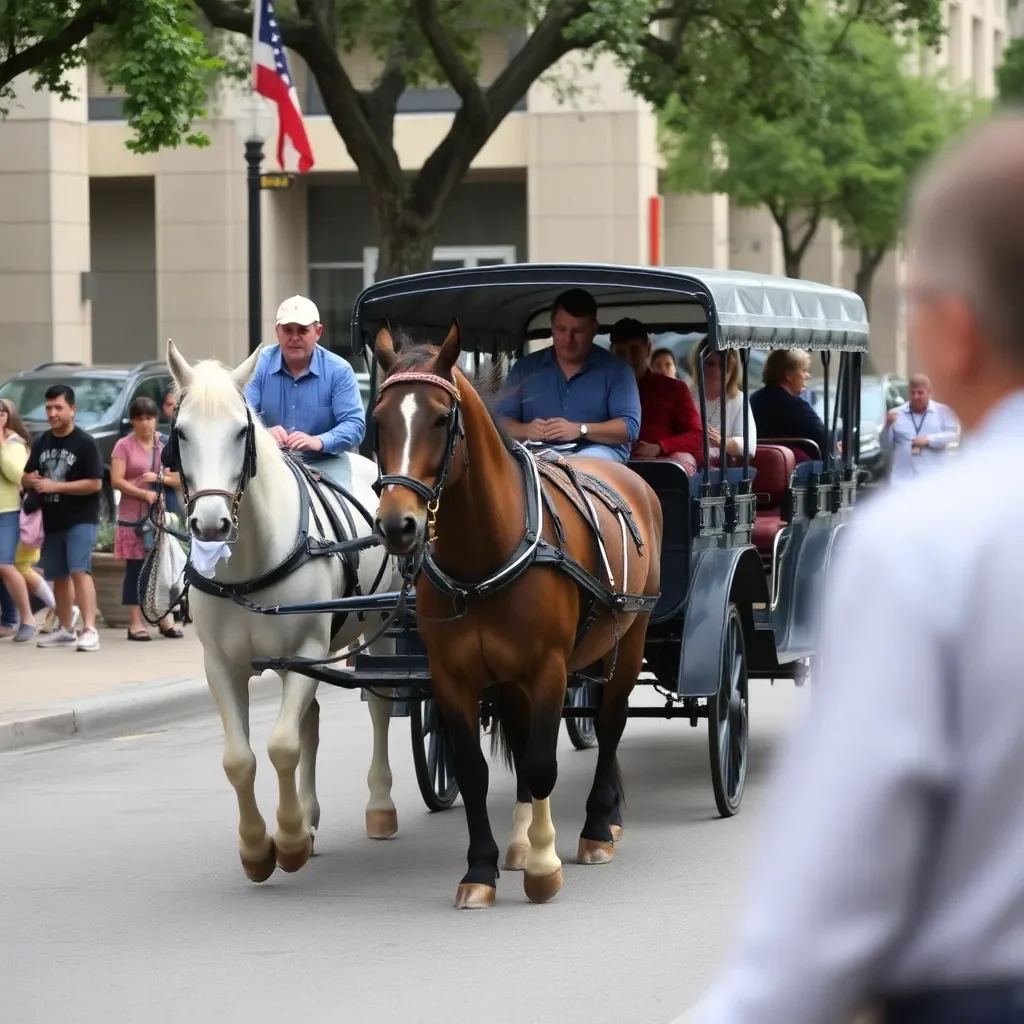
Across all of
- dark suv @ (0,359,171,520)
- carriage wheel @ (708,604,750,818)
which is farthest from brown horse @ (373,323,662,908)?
dark suv @ (0,359,171,520)

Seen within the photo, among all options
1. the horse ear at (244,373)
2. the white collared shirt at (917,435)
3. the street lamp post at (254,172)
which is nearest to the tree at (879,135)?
the white collared shirt at (917,435)

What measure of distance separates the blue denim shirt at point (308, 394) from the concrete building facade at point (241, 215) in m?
26.2

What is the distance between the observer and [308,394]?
9203 mm


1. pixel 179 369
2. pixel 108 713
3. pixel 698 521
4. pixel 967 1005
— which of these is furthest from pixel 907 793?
pixel 108 713

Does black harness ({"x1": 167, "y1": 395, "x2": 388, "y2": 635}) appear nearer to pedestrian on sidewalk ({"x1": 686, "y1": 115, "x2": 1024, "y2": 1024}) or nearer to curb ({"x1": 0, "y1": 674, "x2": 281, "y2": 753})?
curb ({"x1": 0, "y1": 674, "x2": 281, "y2": 753})

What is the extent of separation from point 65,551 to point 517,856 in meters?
8.78

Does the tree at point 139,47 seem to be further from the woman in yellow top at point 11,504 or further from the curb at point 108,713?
the curb at point 108,713

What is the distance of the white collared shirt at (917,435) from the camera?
21516 millimetres

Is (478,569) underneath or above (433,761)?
above

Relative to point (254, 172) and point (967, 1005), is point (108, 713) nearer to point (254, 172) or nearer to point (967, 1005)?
point (254, 172)

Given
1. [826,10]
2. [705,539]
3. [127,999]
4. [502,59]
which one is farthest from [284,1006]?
[826,10]

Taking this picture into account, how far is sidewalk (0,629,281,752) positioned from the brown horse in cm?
520

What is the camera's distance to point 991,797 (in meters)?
1.94

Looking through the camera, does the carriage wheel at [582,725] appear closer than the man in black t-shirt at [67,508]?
Yes
